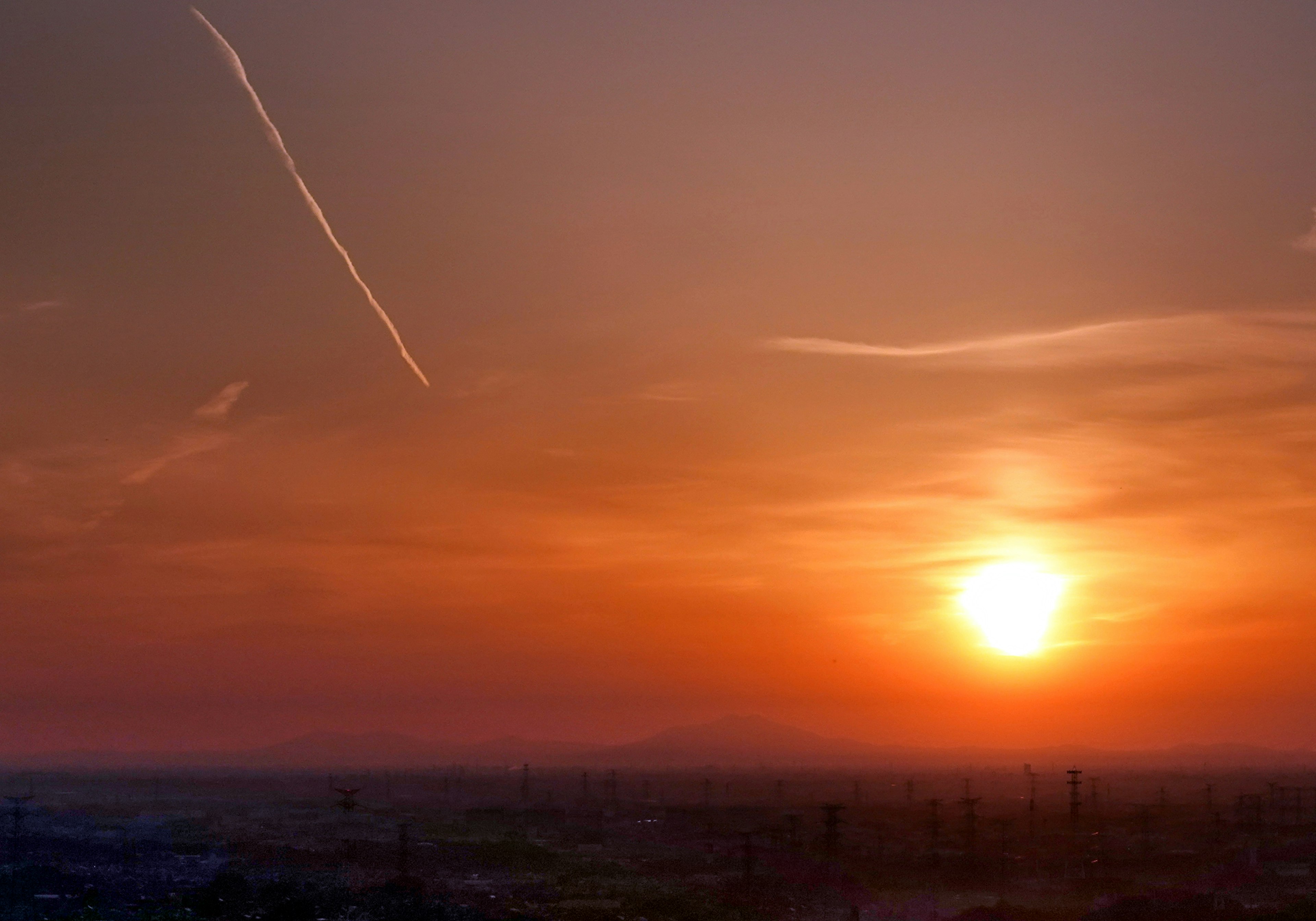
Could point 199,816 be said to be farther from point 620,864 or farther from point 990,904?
→ point 990,904

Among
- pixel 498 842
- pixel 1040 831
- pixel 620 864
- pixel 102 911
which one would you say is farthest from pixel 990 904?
pixel 1040 831

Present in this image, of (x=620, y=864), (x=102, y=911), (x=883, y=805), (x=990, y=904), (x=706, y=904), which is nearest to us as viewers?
(x=102, y=911)

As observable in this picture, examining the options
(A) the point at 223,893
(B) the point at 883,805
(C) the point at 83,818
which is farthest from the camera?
(B) the point at 883,805

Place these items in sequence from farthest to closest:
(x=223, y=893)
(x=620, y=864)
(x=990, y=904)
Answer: (x=620, y=864) → (x=990, y=904) → (x=223, y=893)

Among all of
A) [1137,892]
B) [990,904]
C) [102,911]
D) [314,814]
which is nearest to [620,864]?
[990,904]

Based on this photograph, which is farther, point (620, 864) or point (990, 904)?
point (620, 864)

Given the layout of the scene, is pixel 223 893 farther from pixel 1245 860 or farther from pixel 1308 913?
pixel 1245 860
